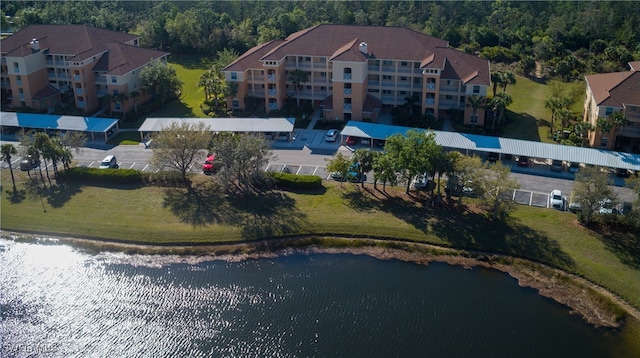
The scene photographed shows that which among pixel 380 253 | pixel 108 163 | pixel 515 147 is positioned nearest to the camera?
pixel 380 253

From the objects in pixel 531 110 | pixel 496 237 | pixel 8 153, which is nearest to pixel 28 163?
pixel 8 153

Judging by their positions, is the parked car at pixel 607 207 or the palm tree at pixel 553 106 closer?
the parked car at pixel 607 207

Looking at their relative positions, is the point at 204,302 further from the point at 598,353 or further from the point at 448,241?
the point at 598,353

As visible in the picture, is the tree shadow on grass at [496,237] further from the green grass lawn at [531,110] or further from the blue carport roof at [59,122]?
the blue carport roof at [59,122]

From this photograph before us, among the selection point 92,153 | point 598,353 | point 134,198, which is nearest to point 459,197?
point 598,353

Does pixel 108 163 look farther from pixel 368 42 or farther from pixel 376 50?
pixel 368 42

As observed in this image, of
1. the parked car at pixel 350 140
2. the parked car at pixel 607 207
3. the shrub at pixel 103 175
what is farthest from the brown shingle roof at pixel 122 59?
the parked car at pixel 607 207
